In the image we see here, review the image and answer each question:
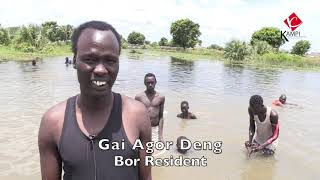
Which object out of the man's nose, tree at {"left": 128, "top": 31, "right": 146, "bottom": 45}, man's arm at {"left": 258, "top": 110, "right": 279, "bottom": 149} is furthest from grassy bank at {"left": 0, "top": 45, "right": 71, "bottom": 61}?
tree at {"left": 128, "top": 31, "right": 146, "bottom": 45}

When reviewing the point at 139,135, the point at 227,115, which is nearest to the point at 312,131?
the point at 227,115

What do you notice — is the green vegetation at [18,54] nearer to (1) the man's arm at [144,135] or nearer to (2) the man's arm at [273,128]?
(2) the man's arm at [273,128]

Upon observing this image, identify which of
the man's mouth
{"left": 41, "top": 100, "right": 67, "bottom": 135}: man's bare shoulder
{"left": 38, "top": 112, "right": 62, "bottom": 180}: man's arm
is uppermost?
the man's mouth

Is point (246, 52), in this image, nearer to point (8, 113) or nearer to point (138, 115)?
point (8, 113)

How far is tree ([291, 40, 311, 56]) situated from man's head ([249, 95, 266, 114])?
68.0 m

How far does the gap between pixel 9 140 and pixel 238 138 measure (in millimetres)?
5670

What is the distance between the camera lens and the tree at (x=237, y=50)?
52709 mm

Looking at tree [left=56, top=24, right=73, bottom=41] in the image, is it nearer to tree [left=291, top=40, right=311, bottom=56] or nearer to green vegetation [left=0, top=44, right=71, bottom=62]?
green vegetation [left=0, top=44, right=71, bottom=62]

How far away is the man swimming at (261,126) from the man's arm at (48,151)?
5.81m

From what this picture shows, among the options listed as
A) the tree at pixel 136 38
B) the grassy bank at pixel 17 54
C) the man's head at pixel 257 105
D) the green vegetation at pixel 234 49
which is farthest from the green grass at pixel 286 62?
the tree at pixel 136 38

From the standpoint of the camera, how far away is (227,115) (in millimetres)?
14117

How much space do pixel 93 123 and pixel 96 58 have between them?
0.97 ft

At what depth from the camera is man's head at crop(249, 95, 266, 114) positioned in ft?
23.9

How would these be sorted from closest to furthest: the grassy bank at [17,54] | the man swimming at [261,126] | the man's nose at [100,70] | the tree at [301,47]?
the man's nose at [100,70], the man swimming at [261,126], the grassy bank at [17,54], the tree at [301,47]
